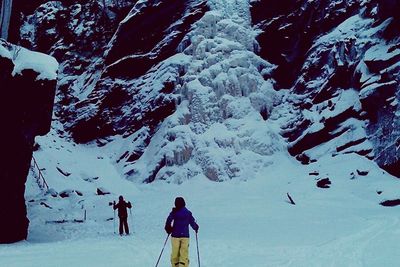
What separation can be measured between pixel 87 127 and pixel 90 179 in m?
7.46

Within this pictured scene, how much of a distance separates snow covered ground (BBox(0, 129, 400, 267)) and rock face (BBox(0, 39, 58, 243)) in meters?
1.21

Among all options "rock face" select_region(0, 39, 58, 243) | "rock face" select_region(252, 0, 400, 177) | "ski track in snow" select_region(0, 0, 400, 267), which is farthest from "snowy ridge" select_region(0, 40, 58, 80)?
"rock face" select_region(252, 0, 400, 177)

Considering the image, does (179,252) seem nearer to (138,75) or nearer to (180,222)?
(180,222)

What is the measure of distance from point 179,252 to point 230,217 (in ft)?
39.8

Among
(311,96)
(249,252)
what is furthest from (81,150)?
(249,252)

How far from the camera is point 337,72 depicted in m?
31.1

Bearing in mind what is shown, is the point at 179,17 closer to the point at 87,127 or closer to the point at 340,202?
the point at 87,127

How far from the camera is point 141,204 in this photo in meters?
25.0

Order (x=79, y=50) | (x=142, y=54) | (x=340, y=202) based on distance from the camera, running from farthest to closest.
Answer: (x=79, y=50) < (x=142, y=54) < (x=340, y=202)

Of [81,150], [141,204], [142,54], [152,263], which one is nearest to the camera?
[152,263]

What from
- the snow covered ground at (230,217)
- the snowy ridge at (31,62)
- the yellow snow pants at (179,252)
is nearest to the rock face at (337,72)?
the snow covered ground at (230,217)

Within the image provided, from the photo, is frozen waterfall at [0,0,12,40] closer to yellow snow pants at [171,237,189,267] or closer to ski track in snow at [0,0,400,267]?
ski track in snow at [0,0,400,267]

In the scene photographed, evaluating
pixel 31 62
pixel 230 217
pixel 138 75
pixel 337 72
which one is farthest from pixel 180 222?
pixel 138 75

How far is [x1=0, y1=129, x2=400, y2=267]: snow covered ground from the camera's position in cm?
1091
